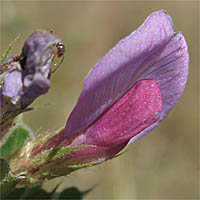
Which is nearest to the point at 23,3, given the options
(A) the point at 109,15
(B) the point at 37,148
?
(A) the point at 109,15

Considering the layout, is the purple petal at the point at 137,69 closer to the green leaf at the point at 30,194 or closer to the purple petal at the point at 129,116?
the purple petal at the point at 129,116

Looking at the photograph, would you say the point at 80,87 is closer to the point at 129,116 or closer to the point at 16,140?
the point at 16,140

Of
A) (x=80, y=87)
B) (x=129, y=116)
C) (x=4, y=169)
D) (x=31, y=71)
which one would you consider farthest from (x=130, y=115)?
(x=80, y=87)

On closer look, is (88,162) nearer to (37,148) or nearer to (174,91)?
(37,148)

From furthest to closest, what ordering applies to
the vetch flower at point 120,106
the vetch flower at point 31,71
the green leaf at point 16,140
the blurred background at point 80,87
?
1. the blurred background at point 80,87
2. the green leaf at point 16,140
3. the vetch flower at point 120,106
4. the vetch flower at point 31,71

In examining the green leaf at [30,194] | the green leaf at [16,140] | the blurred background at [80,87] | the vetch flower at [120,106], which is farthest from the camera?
the blurred background at [80,87]

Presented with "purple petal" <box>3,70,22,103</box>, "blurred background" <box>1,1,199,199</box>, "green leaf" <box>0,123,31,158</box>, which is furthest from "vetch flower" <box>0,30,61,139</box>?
"blurred background" <box>1,1,199,199</box>

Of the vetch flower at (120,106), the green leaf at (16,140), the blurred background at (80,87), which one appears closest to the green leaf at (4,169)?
the vetch flower at (120,106)
